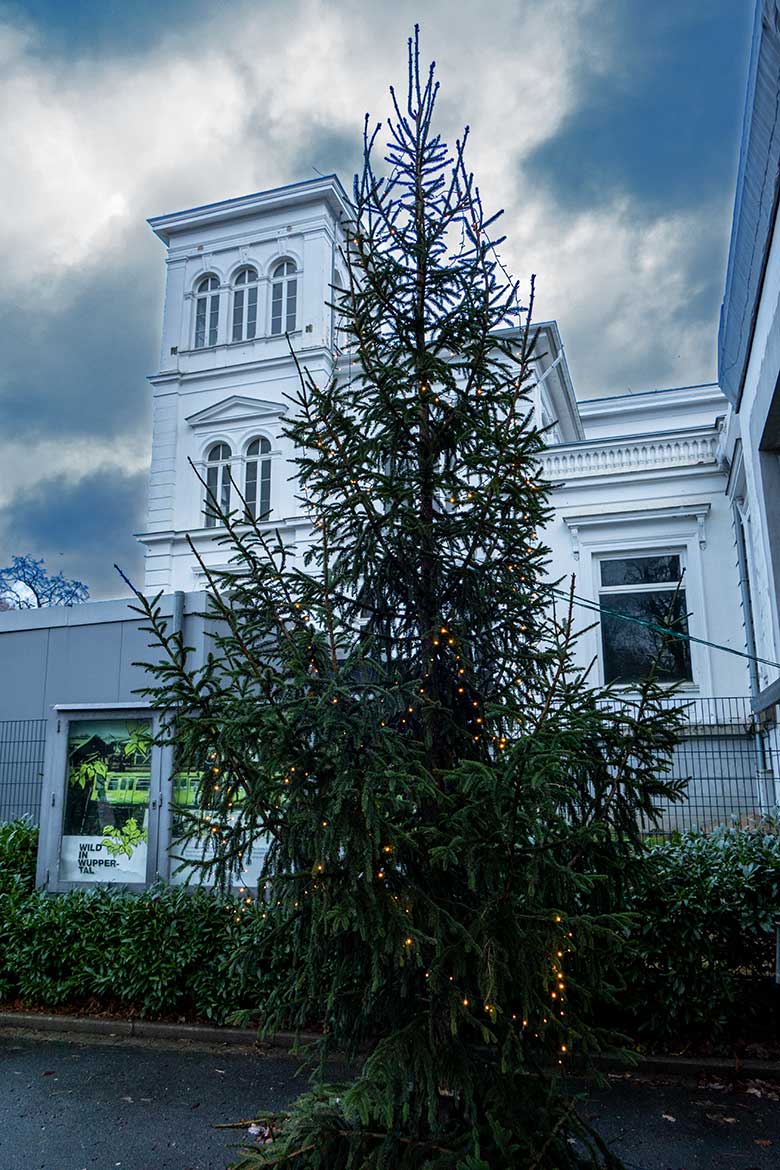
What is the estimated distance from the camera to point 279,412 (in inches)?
922

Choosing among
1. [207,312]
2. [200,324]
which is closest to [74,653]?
[200,324]

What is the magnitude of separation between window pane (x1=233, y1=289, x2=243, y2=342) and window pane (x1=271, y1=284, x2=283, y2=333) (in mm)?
1107

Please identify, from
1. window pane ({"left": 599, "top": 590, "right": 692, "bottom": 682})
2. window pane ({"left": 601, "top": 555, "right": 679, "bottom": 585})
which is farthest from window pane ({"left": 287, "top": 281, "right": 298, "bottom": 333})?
window pane ({"left": 599, "top": 590, "right": 692, "bottom": 682})

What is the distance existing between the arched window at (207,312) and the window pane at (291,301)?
2.37 m

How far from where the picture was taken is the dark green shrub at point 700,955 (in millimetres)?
6141

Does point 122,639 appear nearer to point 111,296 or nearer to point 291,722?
point 291,722

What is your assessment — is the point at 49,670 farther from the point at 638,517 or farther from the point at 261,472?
the point at 261,472

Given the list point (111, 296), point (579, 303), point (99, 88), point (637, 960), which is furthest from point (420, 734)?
point (111, 296)

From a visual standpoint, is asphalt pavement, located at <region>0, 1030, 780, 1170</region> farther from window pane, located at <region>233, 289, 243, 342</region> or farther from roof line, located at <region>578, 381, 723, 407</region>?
roof line, located at <region>578, 381, 723, 407</region>

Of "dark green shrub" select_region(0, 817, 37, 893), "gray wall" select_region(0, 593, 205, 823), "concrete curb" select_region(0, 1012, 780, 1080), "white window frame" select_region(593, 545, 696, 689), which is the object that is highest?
"white window frame" select_region(593, 545, 696, 689)

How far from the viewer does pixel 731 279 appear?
8398 mm

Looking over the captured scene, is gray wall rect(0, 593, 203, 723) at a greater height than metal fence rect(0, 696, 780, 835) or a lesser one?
greater

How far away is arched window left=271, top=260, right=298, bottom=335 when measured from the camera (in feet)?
81.7

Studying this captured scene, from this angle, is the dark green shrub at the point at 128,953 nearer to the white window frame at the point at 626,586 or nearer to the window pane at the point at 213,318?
the white window frame at the point at 626,586
